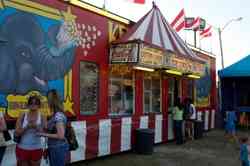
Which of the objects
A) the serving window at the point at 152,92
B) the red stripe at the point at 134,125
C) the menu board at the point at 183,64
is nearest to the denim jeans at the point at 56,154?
the red stripe at the point at 134,125

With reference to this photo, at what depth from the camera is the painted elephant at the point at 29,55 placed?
7449 mm

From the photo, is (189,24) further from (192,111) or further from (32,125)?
(32,125)

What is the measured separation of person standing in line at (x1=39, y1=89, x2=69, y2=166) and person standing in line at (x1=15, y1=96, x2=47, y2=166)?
0.16 meters

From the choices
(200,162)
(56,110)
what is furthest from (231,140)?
(56,110)

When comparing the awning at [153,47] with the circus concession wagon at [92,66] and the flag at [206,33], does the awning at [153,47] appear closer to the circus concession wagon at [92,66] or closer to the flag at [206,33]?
the circus concession wagon at [92,66]

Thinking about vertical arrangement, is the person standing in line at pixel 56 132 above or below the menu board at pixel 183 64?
below

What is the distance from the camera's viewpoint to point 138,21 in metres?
11.6

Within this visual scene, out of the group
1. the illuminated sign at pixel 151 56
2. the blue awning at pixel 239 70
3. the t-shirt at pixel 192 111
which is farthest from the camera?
the blue awning at pixel 239 70

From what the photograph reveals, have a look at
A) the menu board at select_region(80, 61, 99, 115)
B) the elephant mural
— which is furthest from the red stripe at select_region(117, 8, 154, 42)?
the elephant mural

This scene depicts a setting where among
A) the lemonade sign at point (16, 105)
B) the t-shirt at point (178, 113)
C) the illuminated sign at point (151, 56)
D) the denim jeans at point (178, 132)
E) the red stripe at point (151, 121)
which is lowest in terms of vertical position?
the denim jeans at point (178, 132)

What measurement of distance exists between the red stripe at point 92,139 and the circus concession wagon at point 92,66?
0.02m

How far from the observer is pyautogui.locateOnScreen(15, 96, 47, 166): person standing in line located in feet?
18.1

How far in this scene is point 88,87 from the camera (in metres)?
9.91

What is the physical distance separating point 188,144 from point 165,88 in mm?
2125
